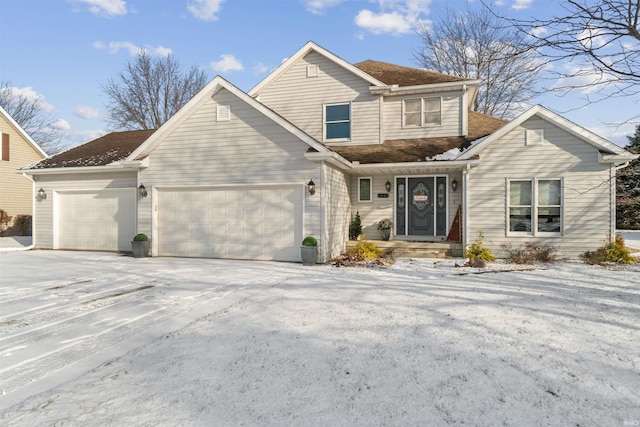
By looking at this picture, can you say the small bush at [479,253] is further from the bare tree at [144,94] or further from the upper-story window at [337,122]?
the bare tree at [144,94]

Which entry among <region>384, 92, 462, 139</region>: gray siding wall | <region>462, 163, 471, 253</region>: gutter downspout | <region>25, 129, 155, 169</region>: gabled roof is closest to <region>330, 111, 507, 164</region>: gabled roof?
<region>384, 92, 462, 139</region>: gray siding wall

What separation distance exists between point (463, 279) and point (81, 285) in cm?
766

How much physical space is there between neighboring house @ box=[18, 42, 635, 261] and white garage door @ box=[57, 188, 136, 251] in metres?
0.04

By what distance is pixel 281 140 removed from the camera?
963 centimetres

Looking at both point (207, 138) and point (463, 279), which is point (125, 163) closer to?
point (207, 138)

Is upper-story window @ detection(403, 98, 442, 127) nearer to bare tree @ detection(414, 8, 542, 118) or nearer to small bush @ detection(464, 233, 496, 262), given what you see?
small bush @ detection(464, 233, 496, 262)

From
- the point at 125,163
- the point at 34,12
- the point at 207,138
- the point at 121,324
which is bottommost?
the point at 121,324

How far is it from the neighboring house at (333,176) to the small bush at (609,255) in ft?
1.09

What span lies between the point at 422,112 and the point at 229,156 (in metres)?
6.92

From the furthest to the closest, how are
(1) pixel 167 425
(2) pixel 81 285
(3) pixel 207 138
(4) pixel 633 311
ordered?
(3) pixel 207 138, (2) pixel 81 285, (4) pixel 633 311, (1) pixel 167 425

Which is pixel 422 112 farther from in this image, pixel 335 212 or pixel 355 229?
pixel 335 212

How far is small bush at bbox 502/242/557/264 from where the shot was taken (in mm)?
9505

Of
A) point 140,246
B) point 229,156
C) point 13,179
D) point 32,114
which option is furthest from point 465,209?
point 32,114

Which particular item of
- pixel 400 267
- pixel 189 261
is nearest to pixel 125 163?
pixel 189 261
